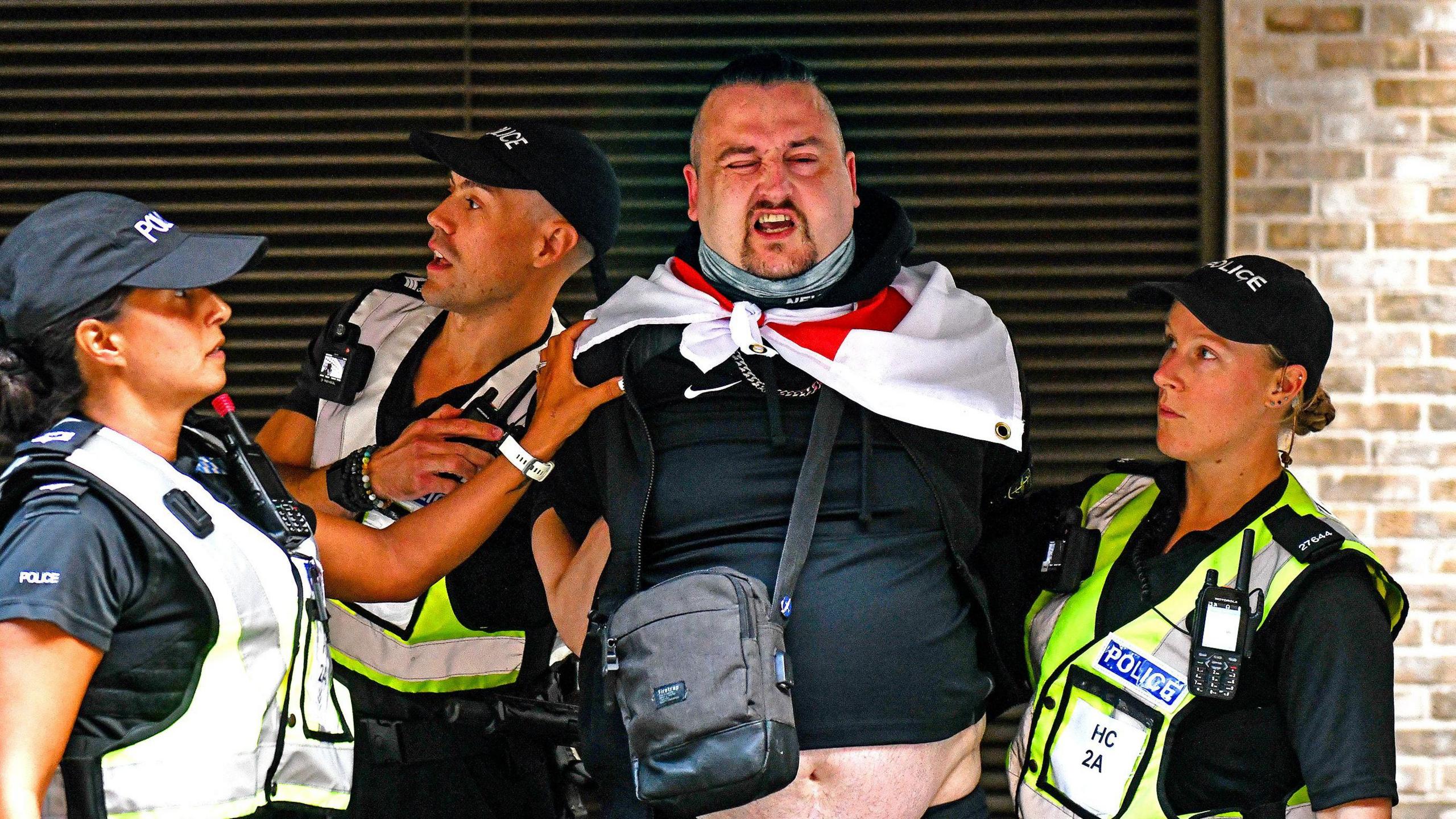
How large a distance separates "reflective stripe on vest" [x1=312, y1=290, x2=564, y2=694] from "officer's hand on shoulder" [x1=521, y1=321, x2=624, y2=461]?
12.2 inches

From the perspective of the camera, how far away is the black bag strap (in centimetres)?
247

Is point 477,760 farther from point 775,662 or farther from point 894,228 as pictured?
point 894,228

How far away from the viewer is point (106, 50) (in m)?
4.32

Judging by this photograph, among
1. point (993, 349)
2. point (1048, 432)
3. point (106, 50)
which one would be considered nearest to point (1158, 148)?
point (1048, 432)

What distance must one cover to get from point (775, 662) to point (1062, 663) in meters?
0.58

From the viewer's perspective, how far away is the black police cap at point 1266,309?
265 cm

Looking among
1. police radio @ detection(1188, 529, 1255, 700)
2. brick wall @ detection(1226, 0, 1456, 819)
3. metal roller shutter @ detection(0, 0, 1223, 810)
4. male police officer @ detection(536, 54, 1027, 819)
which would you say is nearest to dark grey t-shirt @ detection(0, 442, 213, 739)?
male police officer @ detection(536, 54, 1027, 819)

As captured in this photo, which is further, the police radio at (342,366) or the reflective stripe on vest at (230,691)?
the police radio at (342,366)

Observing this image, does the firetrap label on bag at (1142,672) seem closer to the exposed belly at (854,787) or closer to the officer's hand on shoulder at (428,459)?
the exposed belly at (854,787)

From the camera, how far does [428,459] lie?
295 cm

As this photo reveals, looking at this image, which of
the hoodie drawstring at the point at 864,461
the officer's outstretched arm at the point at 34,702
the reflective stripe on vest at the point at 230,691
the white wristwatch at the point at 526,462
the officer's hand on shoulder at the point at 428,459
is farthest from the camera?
the officer's hand on shoulder at the point at 428,459

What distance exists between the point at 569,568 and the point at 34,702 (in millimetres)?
1010

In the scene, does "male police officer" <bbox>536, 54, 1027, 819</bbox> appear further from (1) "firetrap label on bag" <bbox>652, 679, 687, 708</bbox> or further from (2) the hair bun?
(2) the hair bun

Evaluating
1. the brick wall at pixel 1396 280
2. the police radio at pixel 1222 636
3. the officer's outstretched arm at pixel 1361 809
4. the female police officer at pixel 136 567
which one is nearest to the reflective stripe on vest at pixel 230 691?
the female police officer at pixel 136 567
